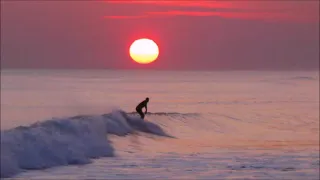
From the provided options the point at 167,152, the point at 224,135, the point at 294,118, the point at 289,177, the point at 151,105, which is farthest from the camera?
the point at 151,105

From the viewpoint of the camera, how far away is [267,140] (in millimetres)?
21703

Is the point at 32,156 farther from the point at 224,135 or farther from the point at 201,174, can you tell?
the point at 224,135

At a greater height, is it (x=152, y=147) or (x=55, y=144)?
(x=152, y=147)

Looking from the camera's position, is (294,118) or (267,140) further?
(294,118)

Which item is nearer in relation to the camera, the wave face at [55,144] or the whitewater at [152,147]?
the whitewater at [152,147]

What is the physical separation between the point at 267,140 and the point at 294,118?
952 centimetres

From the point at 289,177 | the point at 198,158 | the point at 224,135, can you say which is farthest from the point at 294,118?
the point at 289,177

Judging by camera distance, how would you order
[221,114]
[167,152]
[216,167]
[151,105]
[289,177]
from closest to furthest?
[289,177] → [216,167] → [167,152] → [221,114] → [151,105]

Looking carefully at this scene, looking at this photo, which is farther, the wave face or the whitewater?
the wave face

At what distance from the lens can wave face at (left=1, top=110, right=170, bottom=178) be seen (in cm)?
1512

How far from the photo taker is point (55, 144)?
57.2 ft

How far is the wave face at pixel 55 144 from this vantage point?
15.1 meters

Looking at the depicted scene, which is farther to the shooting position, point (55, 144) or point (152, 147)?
point (152, 147)

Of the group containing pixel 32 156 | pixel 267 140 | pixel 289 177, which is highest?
pixel 267 140
